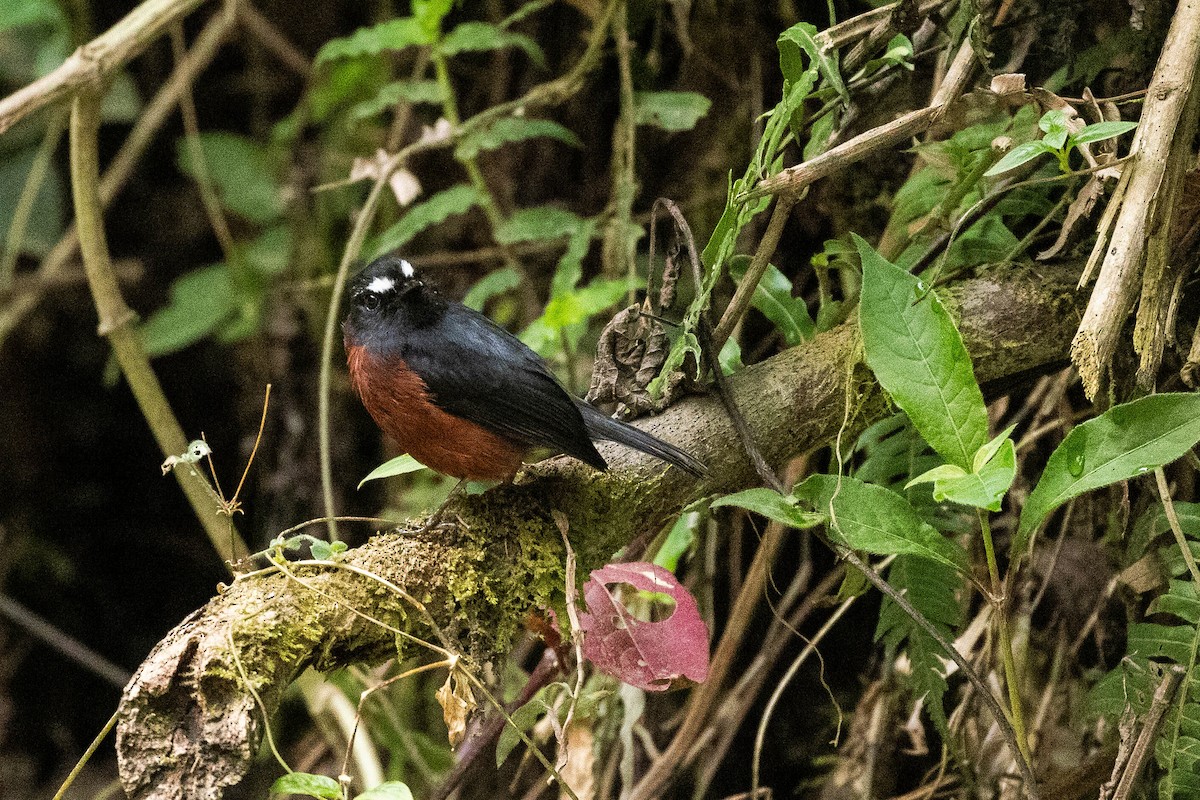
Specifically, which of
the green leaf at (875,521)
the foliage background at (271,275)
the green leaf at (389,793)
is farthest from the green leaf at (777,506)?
the foliage background at (271,275)

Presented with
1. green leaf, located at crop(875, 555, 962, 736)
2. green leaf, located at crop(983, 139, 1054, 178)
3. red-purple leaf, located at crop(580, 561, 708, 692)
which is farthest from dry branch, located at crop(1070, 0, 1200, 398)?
red-purple leaf, located at crop(580, 561, 708, 692)

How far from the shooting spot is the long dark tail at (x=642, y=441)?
2.14 metres

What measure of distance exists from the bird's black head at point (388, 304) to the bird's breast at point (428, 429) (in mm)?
94

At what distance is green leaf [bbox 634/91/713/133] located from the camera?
302 centimetres

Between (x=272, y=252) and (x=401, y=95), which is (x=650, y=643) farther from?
(x=272, y=252)

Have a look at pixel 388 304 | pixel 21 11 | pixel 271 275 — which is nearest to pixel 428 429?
pixel 388 304

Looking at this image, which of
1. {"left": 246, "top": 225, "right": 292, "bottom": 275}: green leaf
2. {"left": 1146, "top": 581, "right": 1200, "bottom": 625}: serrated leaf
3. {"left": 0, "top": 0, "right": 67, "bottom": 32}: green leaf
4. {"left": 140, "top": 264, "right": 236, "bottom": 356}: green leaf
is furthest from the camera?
{"left": 246, "top": 225, "right": 292, "bottom": 275}: green leaf

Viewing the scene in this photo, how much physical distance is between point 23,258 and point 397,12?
2025 mm

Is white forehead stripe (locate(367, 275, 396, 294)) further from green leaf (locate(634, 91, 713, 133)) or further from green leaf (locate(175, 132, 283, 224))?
green leaf (locate(175, 132, 283, 224))

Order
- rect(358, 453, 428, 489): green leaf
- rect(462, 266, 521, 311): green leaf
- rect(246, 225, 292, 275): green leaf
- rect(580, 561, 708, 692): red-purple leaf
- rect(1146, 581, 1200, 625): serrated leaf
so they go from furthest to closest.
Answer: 1. rect(246, 225, 292, 275): green leaf
2. rect(462, 266, 521, 311): green leaf
3. rect(358, 453, 428, 489): green leaf
4. rect(580, 561, 708, 692): red-purple leaf
5. rect(1146, 581, 1200, 625): serrated leaf

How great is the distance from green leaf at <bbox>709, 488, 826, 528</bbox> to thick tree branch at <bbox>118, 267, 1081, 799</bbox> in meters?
A: 0.33

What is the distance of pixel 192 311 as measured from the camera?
4.40 metres

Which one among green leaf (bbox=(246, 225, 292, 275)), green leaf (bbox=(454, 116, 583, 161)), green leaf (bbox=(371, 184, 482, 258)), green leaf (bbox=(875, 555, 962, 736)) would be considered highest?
green leaf (bbox=(454, 116, 583, 161))

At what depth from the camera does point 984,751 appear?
2.49 meters
